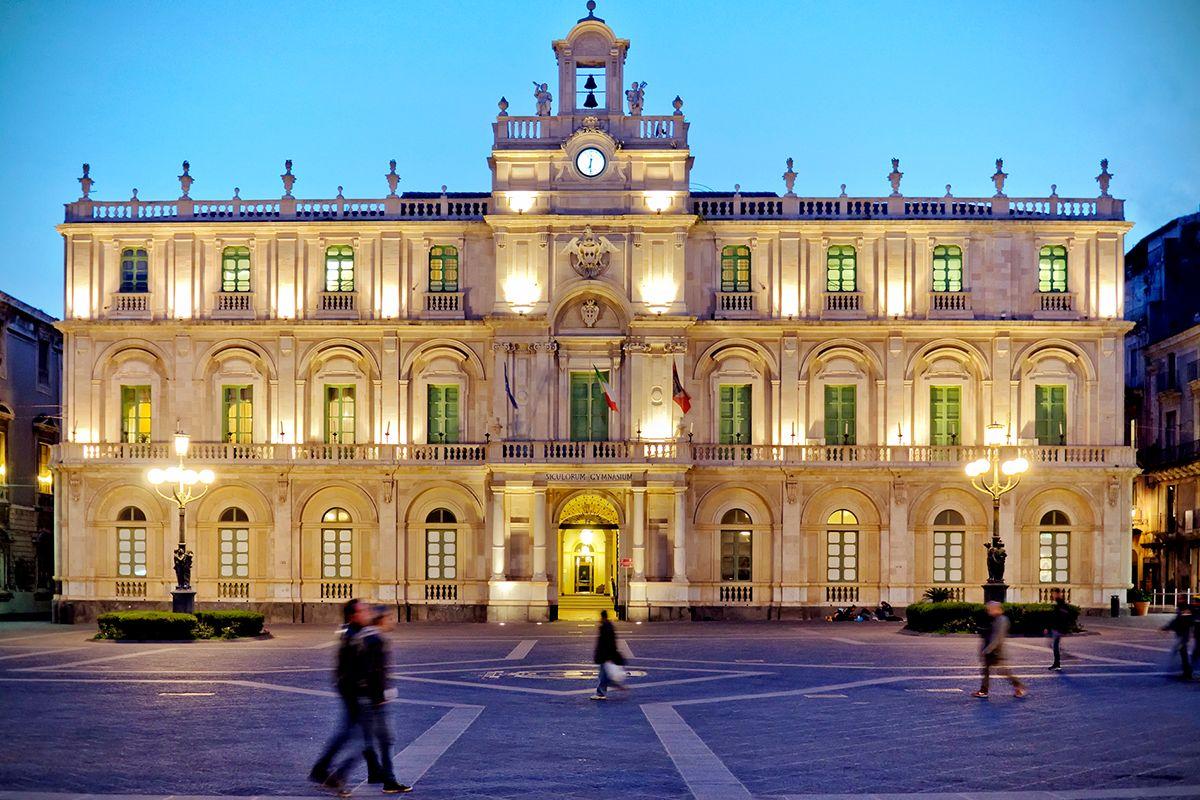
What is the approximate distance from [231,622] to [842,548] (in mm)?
23964

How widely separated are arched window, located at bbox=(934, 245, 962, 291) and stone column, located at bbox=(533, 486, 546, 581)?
17.6 metres

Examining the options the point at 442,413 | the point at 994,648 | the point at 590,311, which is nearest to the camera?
the point at 994,648

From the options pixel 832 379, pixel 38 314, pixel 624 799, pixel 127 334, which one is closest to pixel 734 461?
pixel 832 379

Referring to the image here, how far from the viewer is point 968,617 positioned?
43.9 metres

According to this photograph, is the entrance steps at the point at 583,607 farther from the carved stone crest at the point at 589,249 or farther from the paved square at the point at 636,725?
the paved square at the point at 636,725

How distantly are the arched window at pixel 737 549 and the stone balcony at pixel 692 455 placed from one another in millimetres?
2275

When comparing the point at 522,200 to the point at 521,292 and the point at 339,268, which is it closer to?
the point at 521,292

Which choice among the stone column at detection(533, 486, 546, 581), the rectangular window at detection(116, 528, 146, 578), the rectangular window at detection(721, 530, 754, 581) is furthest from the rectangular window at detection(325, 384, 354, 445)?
the rectangular window at detection(721, 530, 754, 581)

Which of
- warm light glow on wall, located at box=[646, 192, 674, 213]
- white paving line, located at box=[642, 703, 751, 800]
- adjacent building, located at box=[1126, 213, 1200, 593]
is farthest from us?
adjacent building, located at box=[1126, 213, 1200, 593]

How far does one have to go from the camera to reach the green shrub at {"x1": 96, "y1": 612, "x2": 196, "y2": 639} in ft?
137

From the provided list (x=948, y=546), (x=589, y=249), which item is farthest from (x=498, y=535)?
(x=948, y=546)

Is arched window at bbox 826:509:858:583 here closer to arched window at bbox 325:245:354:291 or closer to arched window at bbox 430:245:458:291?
arched window at bbox 430:245:458:291

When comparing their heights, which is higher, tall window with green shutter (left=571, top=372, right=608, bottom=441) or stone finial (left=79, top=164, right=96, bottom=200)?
stone finial (left=79, top=164, right=96, bottom=200)

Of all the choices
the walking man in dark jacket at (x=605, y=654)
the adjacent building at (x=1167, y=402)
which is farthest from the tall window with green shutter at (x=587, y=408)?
the walking man in dark jacket at (x=605, y=654)
